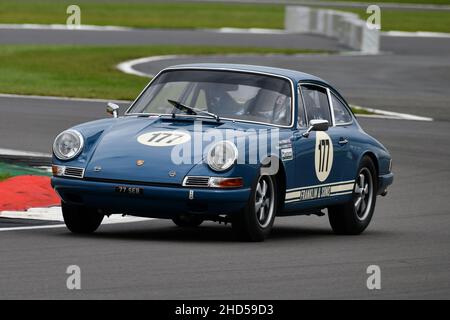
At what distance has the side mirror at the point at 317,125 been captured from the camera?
11.3m

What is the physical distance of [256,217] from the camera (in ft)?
34.5

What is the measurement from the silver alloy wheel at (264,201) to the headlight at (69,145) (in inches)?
56.5

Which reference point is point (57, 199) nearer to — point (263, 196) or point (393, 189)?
point (263, 196)

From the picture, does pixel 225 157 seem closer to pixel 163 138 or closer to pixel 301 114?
pixel 163 138

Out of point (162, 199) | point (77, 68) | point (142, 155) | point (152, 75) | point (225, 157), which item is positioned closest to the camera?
point (162, 199)

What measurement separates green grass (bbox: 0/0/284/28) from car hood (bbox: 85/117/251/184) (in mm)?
36113

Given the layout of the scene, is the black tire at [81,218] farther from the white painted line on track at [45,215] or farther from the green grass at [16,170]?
the green grass at [16,170]

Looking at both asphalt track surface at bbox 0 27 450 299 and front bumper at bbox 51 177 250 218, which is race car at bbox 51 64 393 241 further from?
asphalt track surface at bbox 0 27 450 299

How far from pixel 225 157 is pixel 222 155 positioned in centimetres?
3

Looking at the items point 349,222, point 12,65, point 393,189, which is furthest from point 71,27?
point 349,222

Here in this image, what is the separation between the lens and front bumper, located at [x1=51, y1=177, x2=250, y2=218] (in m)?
10.2

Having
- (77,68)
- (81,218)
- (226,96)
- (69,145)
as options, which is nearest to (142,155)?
(69,145)

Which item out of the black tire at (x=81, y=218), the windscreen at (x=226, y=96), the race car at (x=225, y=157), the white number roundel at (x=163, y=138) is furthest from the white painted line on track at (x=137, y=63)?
the white number roundel at (x=163, y=138)

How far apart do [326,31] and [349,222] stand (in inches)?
1397
